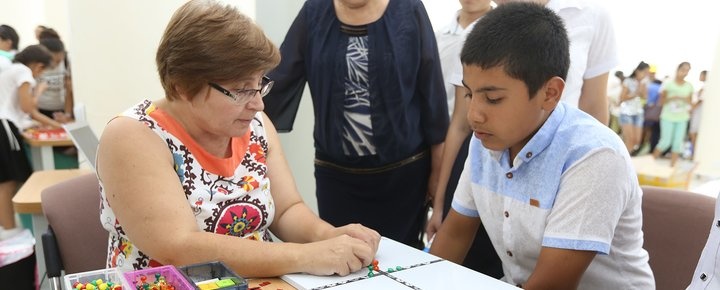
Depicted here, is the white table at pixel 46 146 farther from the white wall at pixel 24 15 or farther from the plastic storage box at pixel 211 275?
the white wall at pixel 24 15

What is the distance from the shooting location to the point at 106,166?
1173 millimetres

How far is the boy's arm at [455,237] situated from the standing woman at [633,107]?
551cm

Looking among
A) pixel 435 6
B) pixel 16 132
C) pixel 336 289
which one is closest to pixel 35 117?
pixel 16 132

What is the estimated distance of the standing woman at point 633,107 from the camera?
6.34m

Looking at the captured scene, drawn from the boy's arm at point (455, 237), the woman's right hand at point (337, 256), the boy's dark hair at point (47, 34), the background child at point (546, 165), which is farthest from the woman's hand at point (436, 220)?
the boy's dark hair at point (47, 34)

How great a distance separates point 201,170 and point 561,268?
0.80 metres

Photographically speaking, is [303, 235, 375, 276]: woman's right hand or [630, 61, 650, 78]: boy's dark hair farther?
[630, 61, 650, 78]: boy's dark hair

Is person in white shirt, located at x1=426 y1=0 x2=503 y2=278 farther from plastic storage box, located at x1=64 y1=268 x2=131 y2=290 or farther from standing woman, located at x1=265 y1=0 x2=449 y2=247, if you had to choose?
plastic storage box, located at x1=64 y1=268 x2=131 y2=290

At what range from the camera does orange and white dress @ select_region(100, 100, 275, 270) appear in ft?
4.04

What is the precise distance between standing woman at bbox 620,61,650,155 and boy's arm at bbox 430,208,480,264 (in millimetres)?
5515

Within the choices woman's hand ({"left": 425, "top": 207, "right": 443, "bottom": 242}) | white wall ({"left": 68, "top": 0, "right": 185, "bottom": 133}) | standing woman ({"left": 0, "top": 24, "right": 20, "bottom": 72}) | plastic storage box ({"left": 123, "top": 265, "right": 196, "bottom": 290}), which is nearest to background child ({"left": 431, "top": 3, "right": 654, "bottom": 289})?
woman's hand ({"left": 425, "top": 207, "right": 443, "bottom": 242})

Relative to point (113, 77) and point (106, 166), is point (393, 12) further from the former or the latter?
point (113, 77)

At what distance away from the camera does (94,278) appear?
3.25ft

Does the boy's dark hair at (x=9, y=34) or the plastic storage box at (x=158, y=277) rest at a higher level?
the boy's dark hair at (x=9, y=34)
